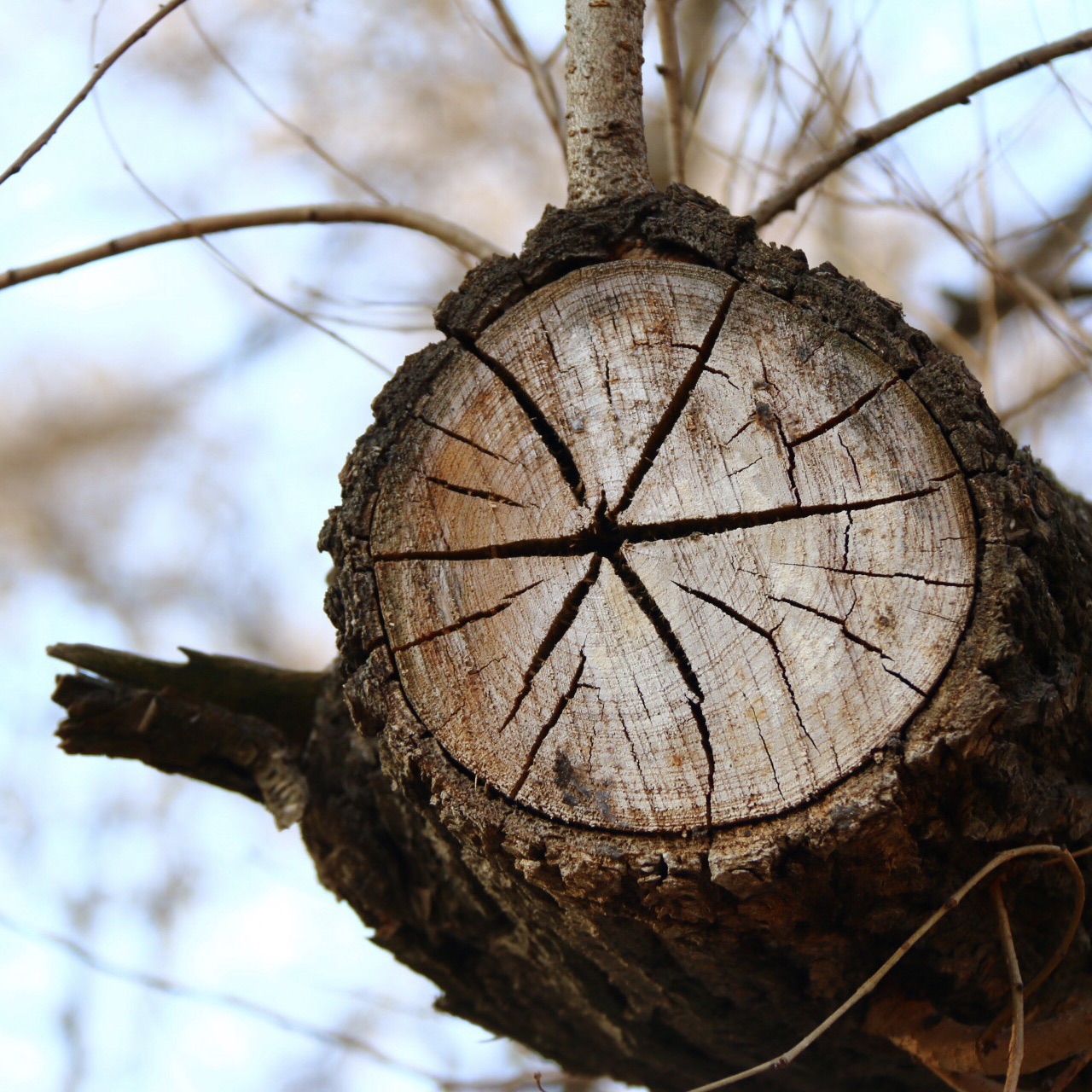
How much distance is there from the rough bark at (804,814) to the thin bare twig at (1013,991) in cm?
3

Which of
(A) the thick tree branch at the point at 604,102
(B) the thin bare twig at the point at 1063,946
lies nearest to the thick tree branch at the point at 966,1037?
(B) the thin bare twig at the point at 1063,946

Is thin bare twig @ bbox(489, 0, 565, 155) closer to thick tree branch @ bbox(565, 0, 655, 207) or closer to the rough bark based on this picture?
thick tree branch @ bbox(565, 0, 655, 207)

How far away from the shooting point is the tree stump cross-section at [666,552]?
1060 mm

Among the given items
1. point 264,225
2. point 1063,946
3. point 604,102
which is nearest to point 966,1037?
point 1063,946

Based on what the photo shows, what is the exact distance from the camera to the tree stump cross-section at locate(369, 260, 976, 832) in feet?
3.48

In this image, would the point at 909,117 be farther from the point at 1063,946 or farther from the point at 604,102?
the point at 1063,946

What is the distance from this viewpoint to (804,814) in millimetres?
1029

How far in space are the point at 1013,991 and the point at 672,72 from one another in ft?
5.52

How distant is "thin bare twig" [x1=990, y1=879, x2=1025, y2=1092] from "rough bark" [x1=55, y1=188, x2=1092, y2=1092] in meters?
0.03

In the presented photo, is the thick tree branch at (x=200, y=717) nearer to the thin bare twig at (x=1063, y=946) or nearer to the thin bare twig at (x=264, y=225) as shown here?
the thin bare twig at (x=264, y=225)

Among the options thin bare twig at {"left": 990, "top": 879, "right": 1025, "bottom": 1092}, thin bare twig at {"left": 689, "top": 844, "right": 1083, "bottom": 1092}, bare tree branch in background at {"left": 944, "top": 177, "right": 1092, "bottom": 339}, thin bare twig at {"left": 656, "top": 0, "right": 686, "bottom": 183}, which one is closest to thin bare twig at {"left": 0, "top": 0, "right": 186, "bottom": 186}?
thin bare twig at {"left": 656, "top": 0, "right": 686, "bottom": 183}

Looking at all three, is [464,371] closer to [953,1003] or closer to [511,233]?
[953,1003]

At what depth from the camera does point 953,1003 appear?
1.31 meters

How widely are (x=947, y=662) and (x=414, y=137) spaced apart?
320 centimetres
